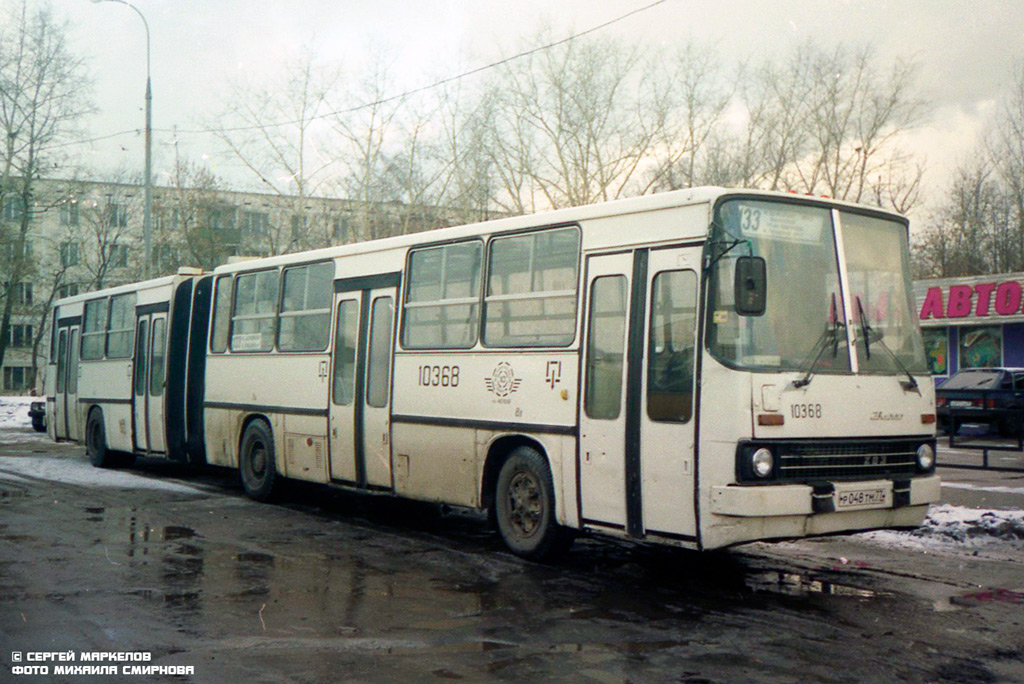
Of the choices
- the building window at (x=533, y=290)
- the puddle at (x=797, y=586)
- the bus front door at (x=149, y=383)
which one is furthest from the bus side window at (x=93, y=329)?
the puddle at (x=797, y=586)

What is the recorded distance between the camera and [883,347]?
341 inches

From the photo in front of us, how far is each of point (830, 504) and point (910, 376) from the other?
1392 millimetres

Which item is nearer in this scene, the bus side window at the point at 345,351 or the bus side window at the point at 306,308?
the bus side window at the point at 345,351

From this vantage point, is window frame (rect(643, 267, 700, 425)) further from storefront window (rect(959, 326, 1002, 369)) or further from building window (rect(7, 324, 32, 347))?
building window (rect(7, 324, 32, 347))

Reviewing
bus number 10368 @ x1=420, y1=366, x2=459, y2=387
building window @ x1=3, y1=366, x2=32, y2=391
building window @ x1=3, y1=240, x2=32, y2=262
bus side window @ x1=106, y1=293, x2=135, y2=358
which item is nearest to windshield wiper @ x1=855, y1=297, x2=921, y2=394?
bus number 10368 @ x1=420, y1=366, x2=459, y2=387

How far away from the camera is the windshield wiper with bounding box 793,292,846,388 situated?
812cm

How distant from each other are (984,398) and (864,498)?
14426 mm

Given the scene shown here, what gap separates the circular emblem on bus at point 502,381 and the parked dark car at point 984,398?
12.7 m

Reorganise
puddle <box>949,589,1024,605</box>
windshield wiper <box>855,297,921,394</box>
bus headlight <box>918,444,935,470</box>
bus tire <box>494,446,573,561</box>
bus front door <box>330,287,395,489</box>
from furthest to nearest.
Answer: bus front door <box>330,287,395,489</box>
bus tire <box>494,446,573,561</box>
bus headlight <box>918,444,935,470</box>
windshield wiper <box>855,297,921,394</box>
puddle <box>949,589,1024,605</box>

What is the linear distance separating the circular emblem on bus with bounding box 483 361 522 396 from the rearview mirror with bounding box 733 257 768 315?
265 centimetres

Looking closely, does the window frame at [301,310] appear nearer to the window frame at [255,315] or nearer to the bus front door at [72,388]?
the window frame at [255,315]

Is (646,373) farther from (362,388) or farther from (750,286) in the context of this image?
(362,388)

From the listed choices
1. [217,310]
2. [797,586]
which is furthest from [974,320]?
[797,586]

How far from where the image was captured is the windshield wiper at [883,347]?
8.55m
